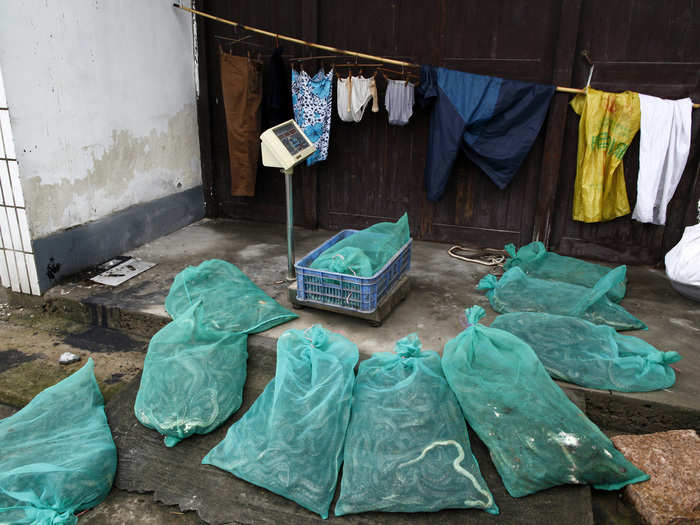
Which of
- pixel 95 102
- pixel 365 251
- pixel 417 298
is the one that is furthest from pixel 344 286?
pixel 95 102

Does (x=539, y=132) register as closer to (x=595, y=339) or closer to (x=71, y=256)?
(x=595, y=339)

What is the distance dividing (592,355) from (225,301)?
2577mm

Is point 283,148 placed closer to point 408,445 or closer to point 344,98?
point 344,98

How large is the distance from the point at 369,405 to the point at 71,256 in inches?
128

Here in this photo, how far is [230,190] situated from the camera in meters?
6.34

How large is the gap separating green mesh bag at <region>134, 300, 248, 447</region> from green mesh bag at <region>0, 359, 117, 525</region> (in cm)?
31

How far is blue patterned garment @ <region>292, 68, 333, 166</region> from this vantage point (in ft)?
17.2

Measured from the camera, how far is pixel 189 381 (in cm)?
304

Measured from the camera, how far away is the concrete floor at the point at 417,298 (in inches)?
124

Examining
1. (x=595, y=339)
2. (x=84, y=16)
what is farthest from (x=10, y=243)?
(x=595, y=339)

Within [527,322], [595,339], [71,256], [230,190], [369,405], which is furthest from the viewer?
[230,190]

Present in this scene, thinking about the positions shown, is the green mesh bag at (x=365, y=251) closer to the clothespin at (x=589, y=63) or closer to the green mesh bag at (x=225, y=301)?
the green mesh bag at (x=225, y=301)

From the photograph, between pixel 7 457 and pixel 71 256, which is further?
pixel 71 256

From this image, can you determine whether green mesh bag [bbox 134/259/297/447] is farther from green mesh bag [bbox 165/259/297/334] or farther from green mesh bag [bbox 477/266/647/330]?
green mesh bag [bbox 477/266/647/330]
